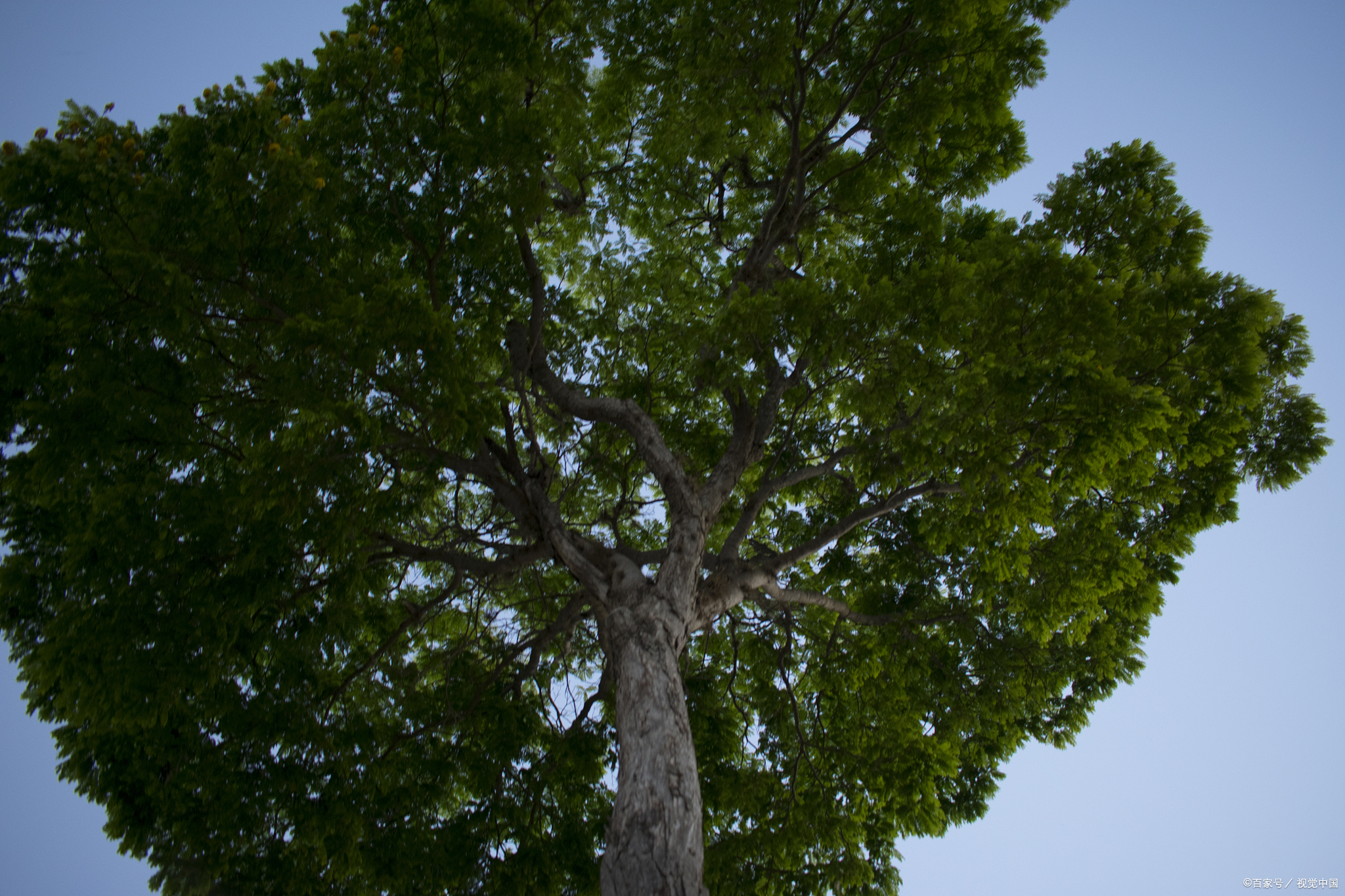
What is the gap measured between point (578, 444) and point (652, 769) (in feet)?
16.4

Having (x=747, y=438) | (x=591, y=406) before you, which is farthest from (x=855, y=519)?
(x=591, y=406)

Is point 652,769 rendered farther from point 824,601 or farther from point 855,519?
point 855,519

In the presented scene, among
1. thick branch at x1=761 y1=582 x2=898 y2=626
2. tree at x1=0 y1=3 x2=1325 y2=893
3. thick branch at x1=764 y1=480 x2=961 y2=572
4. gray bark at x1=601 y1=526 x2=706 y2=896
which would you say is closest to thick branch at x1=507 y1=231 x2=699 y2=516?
tree at x1=0 y1=3 x2=1325 y2=893

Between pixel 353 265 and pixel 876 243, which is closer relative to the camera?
pixel 353 265

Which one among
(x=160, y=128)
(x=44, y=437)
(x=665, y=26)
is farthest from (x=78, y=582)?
(x=665, y=26)

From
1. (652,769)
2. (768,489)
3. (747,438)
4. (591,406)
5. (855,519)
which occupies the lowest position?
(652,769)

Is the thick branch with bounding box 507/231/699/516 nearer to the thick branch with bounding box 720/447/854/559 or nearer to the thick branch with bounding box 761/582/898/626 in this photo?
the thick branch with bounding box 720/447/854/559

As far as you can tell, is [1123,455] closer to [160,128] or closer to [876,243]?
[876,243]

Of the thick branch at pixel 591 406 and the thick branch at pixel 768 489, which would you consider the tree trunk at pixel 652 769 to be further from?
the thick branch at pixel 768 489

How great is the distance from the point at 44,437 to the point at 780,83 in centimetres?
660

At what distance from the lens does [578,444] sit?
29.1ft

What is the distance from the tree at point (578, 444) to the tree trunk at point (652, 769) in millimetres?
28

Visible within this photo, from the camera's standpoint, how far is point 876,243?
7.48m

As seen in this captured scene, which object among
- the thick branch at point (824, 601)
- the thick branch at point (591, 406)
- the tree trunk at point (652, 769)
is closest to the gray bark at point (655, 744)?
the tree trunk at point (652, 769)
